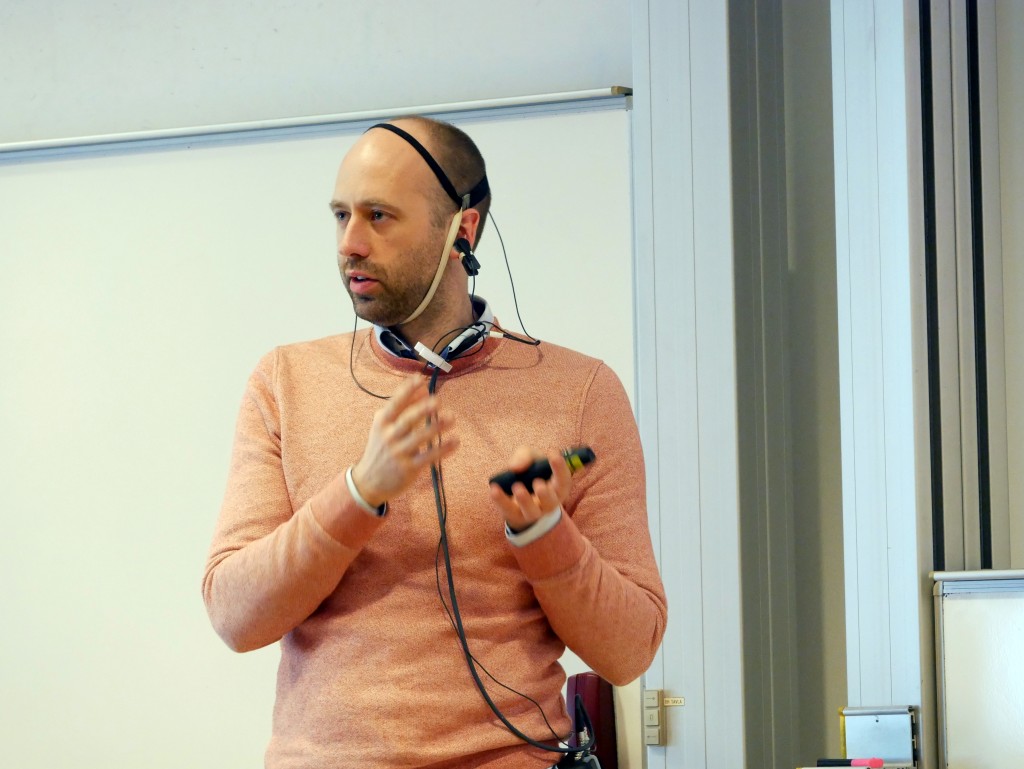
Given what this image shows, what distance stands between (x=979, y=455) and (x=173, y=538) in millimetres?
2001

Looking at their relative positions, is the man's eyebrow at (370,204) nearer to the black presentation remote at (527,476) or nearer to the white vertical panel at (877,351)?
the black presentation remote at (527,476)

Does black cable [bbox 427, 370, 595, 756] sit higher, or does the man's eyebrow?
the man's eyebrow

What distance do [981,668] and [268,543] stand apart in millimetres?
1143

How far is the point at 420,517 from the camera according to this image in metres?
1.14

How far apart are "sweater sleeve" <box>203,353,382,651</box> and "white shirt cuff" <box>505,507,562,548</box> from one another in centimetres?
13

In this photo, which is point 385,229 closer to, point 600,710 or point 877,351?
point 877,351

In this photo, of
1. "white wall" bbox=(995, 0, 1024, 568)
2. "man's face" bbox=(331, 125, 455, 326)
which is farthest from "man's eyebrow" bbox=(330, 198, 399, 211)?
"white wall" bbox=(995, 0, 1024, 568)

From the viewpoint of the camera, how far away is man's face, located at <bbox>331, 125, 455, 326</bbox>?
1.20 metres

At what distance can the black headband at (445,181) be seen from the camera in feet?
4.14

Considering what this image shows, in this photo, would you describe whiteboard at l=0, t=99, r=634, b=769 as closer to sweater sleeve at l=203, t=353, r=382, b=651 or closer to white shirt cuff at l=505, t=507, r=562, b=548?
sweater sleeve at l=203, t=353, r=382, b=651

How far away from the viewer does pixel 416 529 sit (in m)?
1.13

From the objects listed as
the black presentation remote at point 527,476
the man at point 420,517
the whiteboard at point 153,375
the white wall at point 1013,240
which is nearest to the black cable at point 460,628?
the man at point 420,517

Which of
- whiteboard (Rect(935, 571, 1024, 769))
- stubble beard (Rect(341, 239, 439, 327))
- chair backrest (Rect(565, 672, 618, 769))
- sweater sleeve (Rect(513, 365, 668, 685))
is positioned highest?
stubble beard (Rect(341, 239, 439, 327))

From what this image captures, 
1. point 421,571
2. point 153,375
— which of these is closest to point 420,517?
point 421,571
